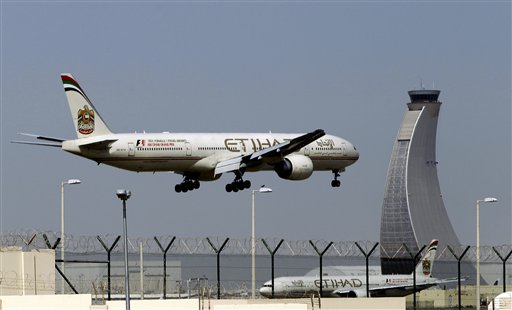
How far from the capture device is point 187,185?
103188mm

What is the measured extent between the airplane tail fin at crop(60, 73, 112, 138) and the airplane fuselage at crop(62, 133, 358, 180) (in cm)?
247

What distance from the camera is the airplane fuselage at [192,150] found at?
96000 mm

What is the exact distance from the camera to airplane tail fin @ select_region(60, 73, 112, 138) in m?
99.1

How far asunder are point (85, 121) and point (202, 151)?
7048 mm

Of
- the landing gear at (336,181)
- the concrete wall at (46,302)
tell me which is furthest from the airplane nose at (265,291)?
the concrete wall at (46,302)

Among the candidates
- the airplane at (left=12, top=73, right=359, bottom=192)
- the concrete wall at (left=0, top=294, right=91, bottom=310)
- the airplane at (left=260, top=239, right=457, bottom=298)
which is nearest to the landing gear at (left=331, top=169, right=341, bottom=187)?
the airplane at (left=12, top=73, right=359, bottom=192)

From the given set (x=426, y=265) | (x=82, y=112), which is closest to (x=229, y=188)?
(x=82, y=112)

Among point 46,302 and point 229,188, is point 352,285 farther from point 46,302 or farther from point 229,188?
point 46,302

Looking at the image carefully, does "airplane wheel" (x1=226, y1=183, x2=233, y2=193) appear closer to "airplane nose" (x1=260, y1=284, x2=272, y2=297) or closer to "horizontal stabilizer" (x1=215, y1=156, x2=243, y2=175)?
"horizontal stabilizer" (x1=215, y1=156, x2=243, y2=175)

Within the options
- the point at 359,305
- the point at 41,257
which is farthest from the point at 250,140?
the point at 41,257

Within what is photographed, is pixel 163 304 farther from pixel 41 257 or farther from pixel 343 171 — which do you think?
pixel 343 171

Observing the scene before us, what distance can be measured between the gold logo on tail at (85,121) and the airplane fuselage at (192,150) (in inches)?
97.4

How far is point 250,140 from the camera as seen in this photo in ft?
345

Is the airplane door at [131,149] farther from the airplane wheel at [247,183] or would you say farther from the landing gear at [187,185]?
the airplane wheel at [247,183]
